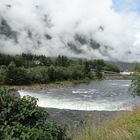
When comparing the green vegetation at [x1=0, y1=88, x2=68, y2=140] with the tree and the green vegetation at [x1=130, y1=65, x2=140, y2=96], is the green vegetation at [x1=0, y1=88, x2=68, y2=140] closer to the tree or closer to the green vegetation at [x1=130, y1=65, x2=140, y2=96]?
the green vegetation at [x1=130, y1=65, x2=140, y2=96]

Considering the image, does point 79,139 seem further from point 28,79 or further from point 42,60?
point 42,60

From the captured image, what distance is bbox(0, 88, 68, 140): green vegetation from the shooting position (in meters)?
6.18

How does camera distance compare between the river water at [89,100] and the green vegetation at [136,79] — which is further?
the river water at [89,100]

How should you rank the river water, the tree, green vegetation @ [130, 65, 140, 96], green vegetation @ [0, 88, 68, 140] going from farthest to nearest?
the tree, the river water, green vegetation @ [130, 65, 140, 96], green vegetation @ [0, 88, 68, 140]

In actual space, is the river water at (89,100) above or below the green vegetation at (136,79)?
below

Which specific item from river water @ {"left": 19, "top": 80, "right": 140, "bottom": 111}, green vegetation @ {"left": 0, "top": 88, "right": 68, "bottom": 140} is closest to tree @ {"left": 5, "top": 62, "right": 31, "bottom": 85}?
river water @ {"left": 19, "top": 80, "right": 140, "bottom": 111}

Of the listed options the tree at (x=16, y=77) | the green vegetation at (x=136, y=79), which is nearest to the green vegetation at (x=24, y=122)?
the green vegetation at (x=136, y=79)

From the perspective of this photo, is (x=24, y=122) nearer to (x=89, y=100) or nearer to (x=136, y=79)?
(x=136, y=79)

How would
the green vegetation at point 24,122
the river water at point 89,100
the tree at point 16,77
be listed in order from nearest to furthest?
the green vegetation at point 24,122 < the river water at point 89,100 < the tree at point 16,77

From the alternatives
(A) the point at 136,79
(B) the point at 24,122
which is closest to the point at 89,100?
(A) the point at 136,79

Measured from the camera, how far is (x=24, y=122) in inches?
256

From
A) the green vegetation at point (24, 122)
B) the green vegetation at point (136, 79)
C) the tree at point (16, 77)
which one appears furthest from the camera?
the tree at point (16, 77)

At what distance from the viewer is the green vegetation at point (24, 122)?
6184 mm

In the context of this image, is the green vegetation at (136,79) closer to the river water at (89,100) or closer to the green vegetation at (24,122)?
the river water at (89,100)
